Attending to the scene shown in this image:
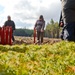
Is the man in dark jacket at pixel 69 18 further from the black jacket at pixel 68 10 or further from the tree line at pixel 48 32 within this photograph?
the tree line at pixel 48 32

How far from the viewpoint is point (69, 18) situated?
406 inches

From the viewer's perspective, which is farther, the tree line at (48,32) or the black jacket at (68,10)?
the tree line at (48,32)

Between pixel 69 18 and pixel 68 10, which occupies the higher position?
pixel 68 10

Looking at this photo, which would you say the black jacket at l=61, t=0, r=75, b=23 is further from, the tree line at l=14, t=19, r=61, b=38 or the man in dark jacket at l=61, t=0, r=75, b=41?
the tree line at l=14, t=19, r=61, b=38

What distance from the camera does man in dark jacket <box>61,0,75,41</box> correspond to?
33.4 ft

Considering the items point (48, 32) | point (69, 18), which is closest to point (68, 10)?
point (69, 18)

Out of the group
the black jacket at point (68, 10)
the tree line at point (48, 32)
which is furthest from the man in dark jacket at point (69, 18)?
the tree line at point (48, 32)

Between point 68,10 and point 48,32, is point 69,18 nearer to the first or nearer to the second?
point 68,10

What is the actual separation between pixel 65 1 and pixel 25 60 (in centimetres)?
320

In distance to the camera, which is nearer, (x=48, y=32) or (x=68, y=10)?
(x=68, y=10)

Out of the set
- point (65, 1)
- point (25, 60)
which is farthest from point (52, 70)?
point (65, 1)

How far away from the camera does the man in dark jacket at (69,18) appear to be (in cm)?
1020

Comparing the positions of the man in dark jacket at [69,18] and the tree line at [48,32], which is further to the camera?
the tree line at [48,32]

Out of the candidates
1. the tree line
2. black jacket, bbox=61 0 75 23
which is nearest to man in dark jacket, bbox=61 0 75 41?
black jacket, bbox=61 0 75 23
